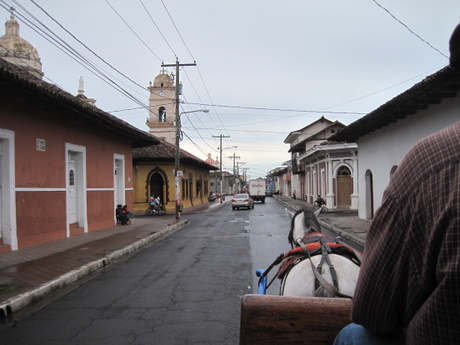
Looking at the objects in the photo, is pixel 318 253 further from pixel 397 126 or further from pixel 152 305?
pixel 397 126

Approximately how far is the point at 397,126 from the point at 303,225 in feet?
35.7

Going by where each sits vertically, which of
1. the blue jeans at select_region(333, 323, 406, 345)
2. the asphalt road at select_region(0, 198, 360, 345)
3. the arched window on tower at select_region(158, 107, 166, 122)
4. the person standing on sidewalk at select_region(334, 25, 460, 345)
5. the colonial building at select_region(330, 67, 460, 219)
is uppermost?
the arched window on tower at select_region(158, 107, 166, 122)

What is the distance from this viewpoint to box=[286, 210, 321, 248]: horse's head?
4070 millimetres

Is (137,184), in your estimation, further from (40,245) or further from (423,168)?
(423,168)

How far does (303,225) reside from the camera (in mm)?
4203

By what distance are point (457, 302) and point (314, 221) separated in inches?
130

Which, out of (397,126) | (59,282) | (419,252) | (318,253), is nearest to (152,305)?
(59,282)

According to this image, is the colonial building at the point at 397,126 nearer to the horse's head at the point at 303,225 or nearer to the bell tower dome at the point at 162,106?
the horse's head at the point at 303,225

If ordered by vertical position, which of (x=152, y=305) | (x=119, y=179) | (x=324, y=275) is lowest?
(x=152, y=305)

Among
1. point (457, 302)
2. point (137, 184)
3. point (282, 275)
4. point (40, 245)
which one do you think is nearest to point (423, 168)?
point (457, 302)

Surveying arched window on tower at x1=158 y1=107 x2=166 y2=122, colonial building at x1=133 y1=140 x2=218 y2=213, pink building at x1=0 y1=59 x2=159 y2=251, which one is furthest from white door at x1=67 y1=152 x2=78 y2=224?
arched window on tower at x1=158 y1=107 x2=166 y2=122

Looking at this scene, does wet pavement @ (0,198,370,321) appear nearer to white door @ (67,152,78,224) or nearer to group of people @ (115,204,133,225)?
white door @ (67,152,78,224)

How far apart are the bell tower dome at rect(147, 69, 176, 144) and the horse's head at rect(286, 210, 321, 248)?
34537 millimetres

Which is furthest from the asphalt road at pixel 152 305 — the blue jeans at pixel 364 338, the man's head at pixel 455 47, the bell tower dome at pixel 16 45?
the bell tower dome at pixel 16 45
